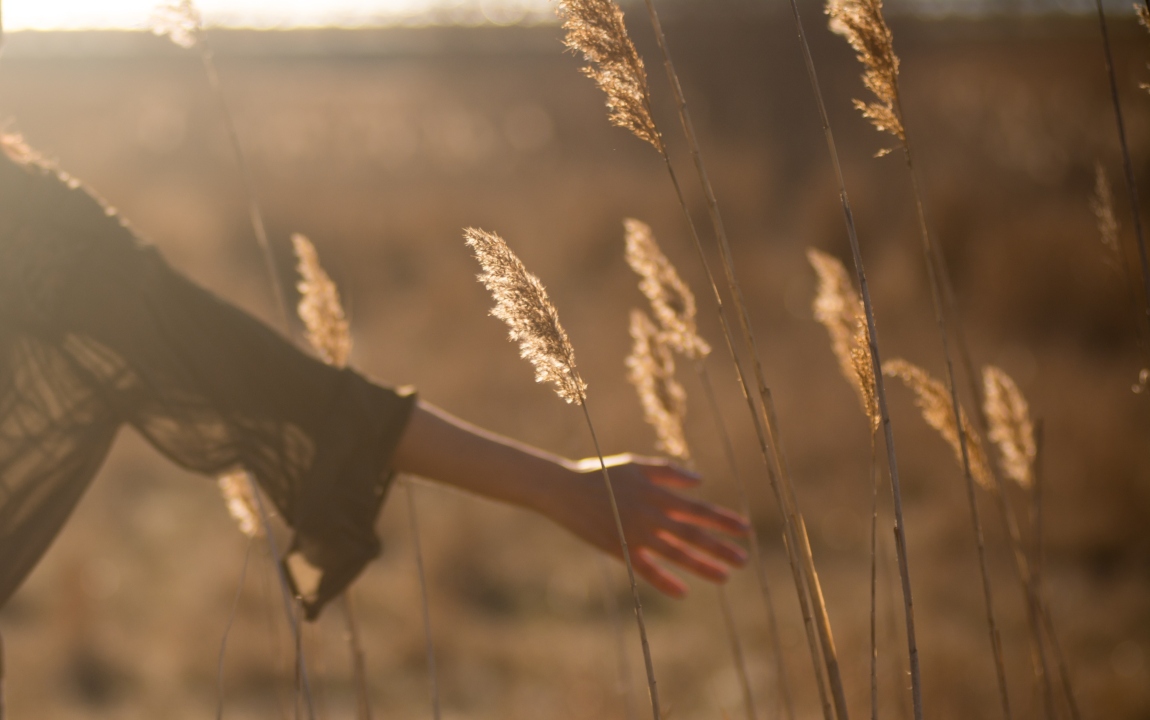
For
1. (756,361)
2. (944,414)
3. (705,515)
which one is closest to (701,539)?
(705,515)

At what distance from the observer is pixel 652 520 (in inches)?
41.9

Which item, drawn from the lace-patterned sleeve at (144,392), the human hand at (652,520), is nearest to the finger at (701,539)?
the human hand at (652,520)

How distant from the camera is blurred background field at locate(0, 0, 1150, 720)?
128 inches

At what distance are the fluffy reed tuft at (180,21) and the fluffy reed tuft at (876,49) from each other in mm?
879

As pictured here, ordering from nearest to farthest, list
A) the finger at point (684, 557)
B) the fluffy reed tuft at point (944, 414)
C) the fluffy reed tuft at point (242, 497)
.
A: the finger at point (684, 557) < the fluffy reed tuft at point (944, 414) < the fluffy reed tuft at point (242, 497)

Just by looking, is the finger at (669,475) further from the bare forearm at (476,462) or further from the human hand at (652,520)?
the bare forearm at (476,462)

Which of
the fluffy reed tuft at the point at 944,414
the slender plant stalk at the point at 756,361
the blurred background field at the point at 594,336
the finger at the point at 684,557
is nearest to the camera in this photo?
the slender plant stalk at the point at 756,361

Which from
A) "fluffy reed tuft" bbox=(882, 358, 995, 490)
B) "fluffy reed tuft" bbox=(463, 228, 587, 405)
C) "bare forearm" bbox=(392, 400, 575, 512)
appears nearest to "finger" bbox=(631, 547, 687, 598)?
"bare forearm" bbox=(392, 400, 575, 512)

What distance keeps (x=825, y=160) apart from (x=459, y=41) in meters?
10.0

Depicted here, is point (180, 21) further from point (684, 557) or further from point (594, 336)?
point (594, 336)

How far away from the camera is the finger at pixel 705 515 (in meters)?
1.06

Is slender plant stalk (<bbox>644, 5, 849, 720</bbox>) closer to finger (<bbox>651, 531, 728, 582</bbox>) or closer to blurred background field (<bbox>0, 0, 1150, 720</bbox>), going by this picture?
finger (<bbox>651, 531, 728, 582</bbox>)

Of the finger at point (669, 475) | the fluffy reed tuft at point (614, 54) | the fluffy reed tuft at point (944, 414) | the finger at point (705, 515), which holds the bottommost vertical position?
the fluffy reed tuft at point (944, 414)

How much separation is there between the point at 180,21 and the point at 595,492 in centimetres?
88
